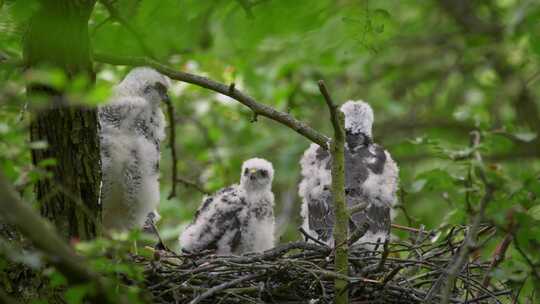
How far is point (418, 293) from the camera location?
3955 mm

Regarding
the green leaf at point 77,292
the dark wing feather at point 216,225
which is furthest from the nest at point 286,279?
the green leaf at point 77,292

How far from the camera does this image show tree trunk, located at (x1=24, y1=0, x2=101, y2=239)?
10.1ft

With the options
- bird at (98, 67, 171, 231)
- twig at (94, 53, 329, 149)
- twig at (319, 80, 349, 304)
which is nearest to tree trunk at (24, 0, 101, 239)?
twig at (94, 53, 329, 149)

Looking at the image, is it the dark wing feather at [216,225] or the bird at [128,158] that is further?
the dark wing feather at [216,225]

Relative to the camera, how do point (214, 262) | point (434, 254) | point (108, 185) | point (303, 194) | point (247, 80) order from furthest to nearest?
1. point (247, 80)
2. point (303, 194)
3. point (108, 185)
4. point (434, 254)
5. point (214, 262)

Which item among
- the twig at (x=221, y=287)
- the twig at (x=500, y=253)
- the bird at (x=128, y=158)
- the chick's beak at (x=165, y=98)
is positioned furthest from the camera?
the chick's beak at (x=165, y=98)

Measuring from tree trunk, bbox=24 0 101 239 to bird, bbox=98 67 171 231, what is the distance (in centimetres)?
120

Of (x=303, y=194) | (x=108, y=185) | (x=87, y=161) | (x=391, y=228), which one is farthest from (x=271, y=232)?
(x=87, y=161)

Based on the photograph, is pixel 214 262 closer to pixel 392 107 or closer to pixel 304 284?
pixel 304 284

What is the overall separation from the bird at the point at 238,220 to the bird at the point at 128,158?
0.45 metres

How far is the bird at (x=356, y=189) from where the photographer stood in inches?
201

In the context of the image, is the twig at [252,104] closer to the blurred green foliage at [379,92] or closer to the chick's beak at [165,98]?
the blurred green foliage at [379,92]

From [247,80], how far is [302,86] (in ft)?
3.33

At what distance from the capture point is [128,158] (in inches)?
183
